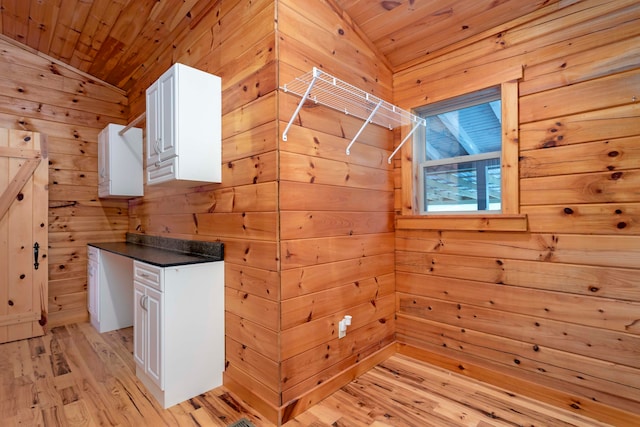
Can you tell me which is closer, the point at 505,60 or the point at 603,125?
the point at 603,125

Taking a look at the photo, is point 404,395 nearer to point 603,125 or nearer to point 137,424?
point 137,424

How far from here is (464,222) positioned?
2287mm

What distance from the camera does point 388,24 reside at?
89.0 inches

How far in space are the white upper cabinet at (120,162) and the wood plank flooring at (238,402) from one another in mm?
1603

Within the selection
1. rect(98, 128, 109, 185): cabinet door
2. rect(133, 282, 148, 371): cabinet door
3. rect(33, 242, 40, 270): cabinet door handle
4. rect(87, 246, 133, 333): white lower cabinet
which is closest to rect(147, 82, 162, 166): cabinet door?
rect(133, 282, 148, 371): cabinet door

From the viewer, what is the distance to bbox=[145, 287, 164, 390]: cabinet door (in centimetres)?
191

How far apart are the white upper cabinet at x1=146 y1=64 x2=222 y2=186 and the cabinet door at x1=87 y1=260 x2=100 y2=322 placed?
161cm

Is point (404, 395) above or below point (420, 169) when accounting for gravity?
below

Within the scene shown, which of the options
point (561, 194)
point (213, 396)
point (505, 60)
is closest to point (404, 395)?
point (213, 396)

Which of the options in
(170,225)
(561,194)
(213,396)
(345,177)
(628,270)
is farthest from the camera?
(170,225)

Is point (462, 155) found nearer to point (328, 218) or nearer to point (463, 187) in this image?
point (463, 187)

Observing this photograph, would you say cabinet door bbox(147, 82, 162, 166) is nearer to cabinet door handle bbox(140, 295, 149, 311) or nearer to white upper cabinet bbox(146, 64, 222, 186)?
white upper cabinet bbox(146, 64, 222, 186)

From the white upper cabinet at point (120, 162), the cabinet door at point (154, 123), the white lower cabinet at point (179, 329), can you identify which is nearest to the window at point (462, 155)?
the white lower cabinet at point (179, 329)

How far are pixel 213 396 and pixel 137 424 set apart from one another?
0.42 meters
